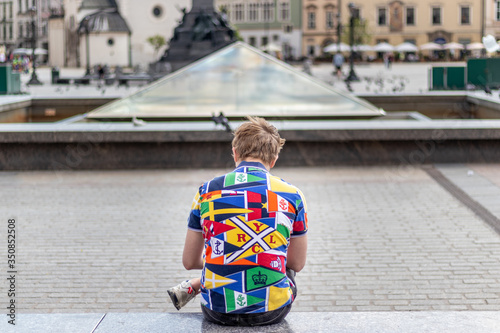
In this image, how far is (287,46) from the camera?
288ft

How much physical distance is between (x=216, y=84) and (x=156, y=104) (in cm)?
116

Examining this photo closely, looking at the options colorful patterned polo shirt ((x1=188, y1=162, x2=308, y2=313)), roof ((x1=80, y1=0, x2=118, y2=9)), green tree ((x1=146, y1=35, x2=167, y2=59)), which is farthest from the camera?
roof ((x1=80, y1=0, x2=118, y2=9))

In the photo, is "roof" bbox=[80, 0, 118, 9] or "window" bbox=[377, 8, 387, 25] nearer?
"roof" bbox=[80, 0, 118, 9]

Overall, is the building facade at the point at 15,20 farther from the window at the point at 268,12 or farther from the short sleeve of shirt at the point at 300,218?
the short sleeve of shirt at the point at 300,218

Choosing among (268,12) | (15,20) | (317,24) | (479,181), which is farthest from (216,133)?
(15,20)

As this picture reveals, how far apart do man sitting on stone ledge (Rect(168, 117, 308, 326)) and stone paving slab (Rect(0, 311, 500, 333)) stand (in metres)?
0.10

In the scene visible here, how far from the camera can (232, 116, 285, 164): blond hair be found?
353 cm

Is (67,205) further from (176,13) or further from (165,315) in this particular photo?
(176,13)

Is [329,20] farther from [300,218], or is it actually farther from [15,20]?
[300,218]

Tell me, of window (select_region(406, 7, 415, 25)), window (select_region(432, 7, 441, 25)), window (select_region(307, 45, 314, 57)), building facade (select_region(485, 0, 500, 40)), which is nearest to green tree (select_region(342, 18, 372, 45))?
window (select_region(406, 7, 415, 25))

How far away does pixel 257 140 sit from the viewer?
353cm

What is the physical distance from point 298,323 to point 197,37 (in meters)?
35.1

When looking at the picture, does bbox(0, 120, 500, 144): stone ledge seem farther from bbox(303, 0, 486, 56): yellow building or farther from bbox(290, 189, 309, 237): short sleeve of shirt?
bbox(303, 0, 486, 56): yellow building

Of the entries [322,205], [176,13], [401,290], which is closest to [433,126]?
[322,205]
